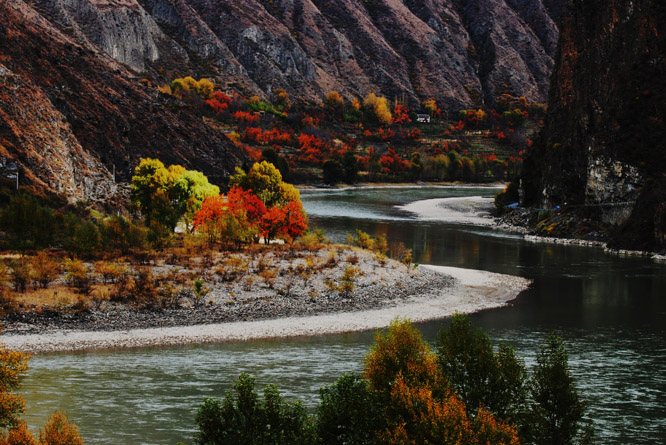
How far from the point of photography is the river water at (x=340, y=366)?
25203 mm

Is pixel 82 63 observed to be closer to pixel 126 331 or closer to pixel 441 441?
pixel 126 331

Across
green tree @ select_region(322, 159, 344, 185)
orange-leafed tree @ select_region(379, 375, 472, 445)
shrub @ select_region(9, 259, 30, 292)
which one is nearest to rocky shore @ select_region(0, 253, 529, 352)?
shrub @ select_region(9, 259, 30, 292)

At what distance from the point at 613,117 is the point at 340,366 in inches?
2829

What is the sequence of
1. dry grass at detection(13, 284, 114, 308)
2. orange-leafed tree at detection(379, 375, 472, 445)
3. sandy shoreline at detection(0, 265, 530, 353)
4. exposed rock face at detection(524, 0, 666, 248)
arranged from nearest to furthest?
orange-leafed tree at detection(379, 375, 472, 445), sandy shoreline at detection(0, 265, 530, 353), dry grass at detection(13, 284, 114, 308), exposed rock face at detection(524, 0, 666, 248)

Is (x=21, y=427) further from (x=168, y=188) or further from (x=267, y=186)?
(x=168, y=188)

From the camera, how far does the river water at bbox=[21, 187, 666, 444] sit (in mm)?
25203

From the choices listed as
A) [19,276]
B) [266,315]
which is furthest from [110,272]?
[266,315]

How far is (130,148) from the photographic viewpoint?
113 meters

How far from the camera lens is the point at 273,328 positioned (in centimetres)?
4000

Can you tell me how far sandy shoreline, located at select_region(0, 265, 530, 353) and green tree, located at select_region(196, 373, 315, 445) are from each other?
2086cm

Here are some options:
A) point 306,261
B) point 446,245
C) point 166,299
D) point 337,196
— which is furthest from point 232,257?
point 337,196

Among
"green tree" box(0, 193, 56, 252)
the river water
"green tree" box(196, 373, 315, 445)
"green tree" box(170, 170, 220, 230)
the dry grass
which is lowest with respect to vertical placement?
the river water

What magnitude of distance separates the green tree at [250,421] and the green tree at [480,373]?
5037 millimetres

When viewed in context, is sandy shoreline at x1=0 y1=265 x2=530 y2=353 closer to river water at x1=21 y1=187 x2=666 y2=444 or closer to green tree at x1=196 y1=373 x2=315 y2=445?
river water at x1=21 y1=187 x2=666 y2=444
